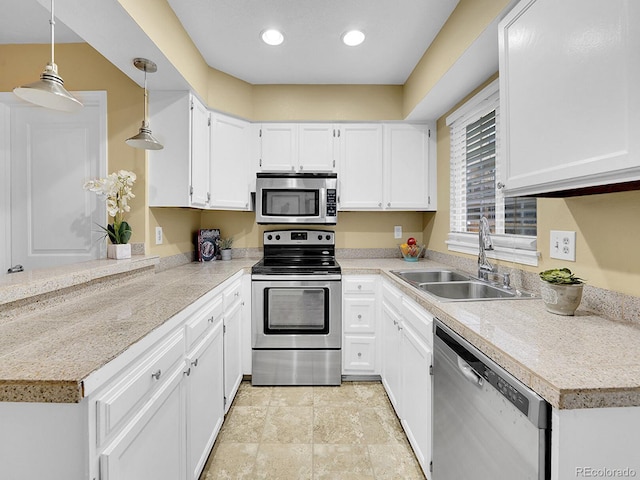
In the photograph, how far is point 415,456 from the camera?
176 cm

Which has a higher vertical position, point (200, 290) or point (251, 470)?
point (200, 290)

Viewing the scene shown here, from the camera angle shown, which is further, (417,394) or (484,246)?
(484,246)

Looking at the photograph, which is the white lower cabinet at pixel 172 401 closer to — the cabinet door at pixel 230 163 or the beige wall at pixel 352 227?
the cabinet door at pixel 230 163

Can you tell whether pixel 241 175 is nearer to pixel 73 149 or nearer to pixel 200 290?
pixel 73 149

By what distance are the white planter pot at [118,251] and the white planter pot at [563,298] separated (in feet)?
7.36

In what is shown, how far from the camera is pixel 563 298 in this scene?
1158 mm

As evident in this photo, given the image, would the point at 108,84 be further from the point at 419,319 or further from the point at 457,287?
the point at 457,287

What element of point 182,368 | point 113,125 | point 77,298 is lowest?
point 182,368

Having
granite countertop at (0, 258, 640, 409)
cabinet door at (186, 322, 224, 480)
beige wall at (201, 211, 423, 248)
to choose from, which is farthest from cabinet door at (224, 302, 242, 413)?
beige wall at (201, 211, 423, 248)

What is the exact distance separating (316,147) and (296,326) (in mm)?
1582

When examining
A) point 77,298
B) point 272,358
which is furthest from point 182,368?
point 272,358

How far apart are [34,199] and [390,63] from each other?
2.80 metres

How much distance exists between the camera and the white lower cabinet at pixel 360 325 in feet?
8.47
